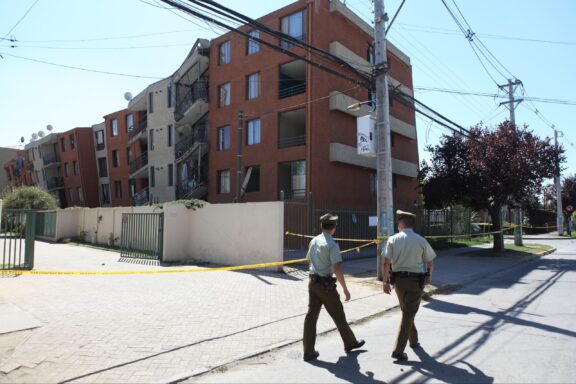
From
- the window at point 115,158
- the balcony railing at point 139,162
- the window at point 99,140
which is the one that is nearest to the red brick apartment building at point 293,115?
the balcony railing at point 139,162

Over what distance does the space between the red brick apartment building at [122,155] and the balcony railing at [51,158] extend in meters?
10.7

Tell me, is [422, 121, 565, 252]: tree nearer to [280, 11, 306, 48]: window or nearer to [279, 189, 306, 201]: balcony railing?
[279, 189, 306, 201]: balcony railing

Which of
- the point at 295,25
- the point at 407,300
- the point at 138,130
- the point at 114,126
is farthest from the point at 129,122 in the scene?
the point at 407,300

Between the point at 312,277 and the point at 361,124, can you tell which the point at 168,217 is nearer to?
the point at 361,124

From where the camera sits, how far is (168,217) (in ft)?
50.1

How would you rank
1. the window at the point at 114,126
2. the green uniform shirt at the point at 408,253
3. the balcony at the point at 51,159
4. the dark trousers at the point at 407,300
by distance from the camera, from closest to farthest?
the dark trousers at the point at 407,300 → the green uniform shirt at the point at 408,253 → the window at the point at 114,126 → the balcony at the point at 51,159

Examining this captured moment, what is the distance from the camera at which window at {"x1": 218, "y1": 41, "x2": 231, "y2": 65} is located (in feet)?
89.0

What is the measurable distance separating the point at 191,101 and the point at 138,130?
30.3 ft

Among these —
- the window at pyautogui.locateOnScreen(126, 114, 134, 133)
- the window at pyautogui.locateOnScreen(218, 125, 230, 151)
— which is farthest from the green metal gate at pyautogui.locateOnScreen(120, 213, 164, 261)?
the window at pyautogui.locateOnScreen(126, 114, 134, 133)

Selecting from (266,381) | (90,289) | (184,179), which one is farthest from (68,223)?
(266,381)

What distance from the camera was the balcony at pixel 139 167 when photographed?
35375 millimetres

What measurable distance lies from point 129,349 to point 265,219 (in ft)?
25.7

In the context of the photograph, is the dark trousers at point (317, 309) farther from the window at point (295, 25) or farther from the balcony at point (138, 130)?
the balcony at point (138, 130)

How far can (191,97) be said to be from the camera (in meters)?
30.4
